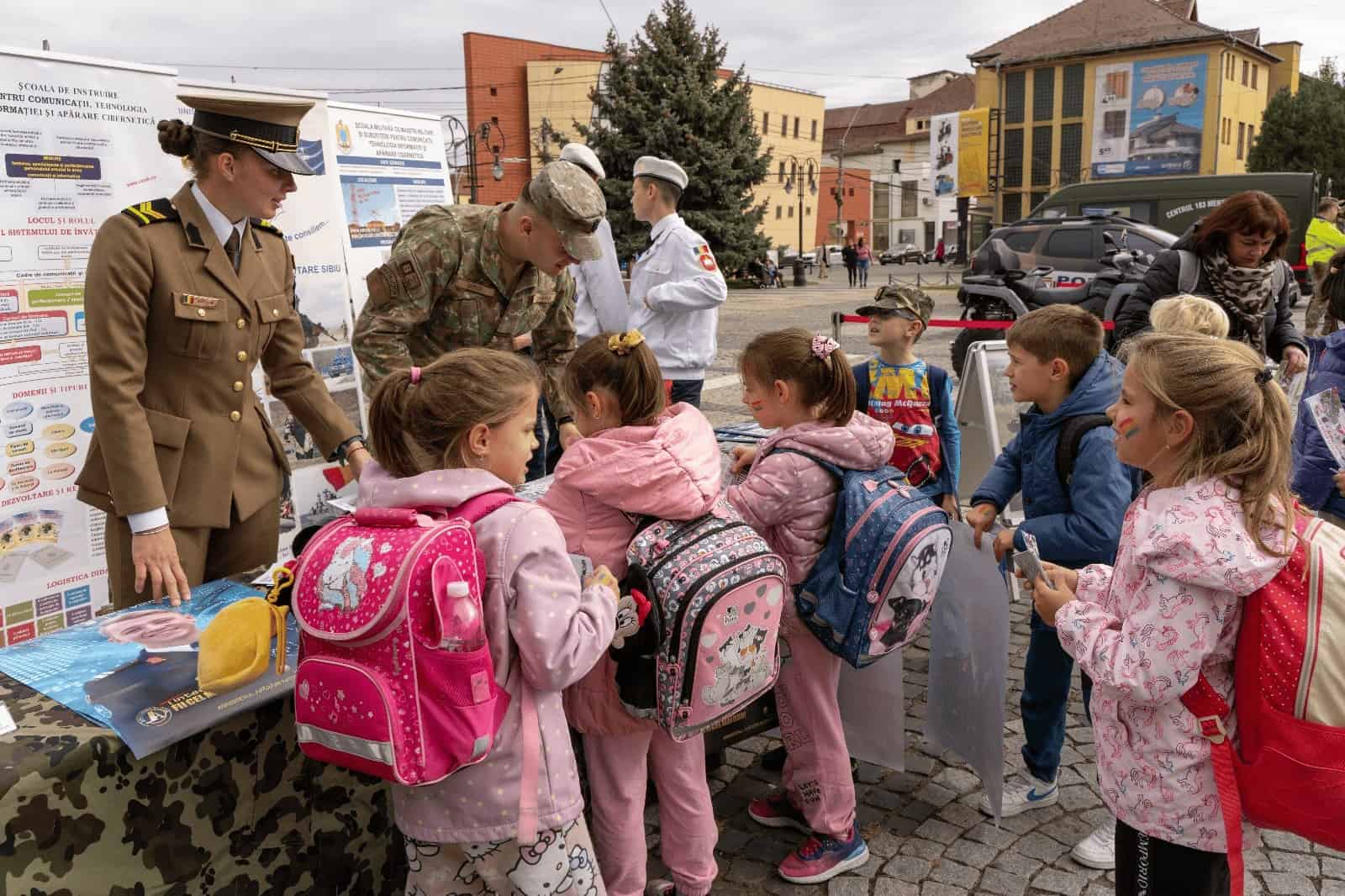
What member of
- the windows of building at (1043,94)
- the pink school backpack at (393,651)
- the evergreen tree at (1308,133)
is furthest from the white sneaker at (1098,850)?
the windows of building at (1043,94)

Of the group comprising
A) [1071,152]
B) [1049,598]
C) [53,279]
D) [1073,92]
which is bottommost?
[1049,598]

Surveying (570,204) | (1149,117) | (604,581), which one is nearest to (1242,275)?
(570,204)

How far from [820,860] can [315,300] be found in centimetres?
383

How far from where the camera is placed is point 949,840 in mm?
3096

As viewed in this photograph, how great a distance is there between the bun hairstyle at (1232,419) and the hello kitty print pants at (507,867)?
4.61ft

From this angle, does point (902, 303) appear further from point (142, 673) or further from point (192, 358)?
point (142, 673)

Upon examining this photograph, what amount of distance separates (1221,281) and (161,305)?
4.41 m

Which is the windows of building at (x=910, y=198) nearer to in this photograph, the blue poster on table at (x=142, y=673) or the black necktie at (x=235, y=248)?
the black necktie at (x=235, y=248)

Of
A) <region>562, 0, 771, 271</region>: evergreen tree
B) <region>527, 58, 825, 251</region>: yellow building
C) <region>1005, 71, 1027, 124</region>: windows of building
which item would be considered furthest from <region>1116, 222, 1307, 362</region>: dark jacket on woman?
<region>1005, 71, 1027, 124</region>: windows of building

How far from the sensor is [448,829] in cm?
184

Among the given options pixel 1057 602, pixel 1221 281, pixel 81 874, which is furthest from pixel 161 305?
pixel 1221 281

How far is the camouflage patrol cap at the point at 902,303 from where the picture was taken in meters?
4.14

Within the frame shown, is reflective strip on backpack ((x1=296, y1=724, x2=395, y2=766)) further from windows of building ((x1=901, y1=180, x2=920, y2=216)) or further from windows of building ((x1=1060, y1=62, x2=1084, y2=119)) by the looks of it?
windows of building ((x1=901, y1=180, x2=920, y2=216))

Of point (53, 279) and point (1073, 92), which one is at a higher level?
point (1073, 92)
